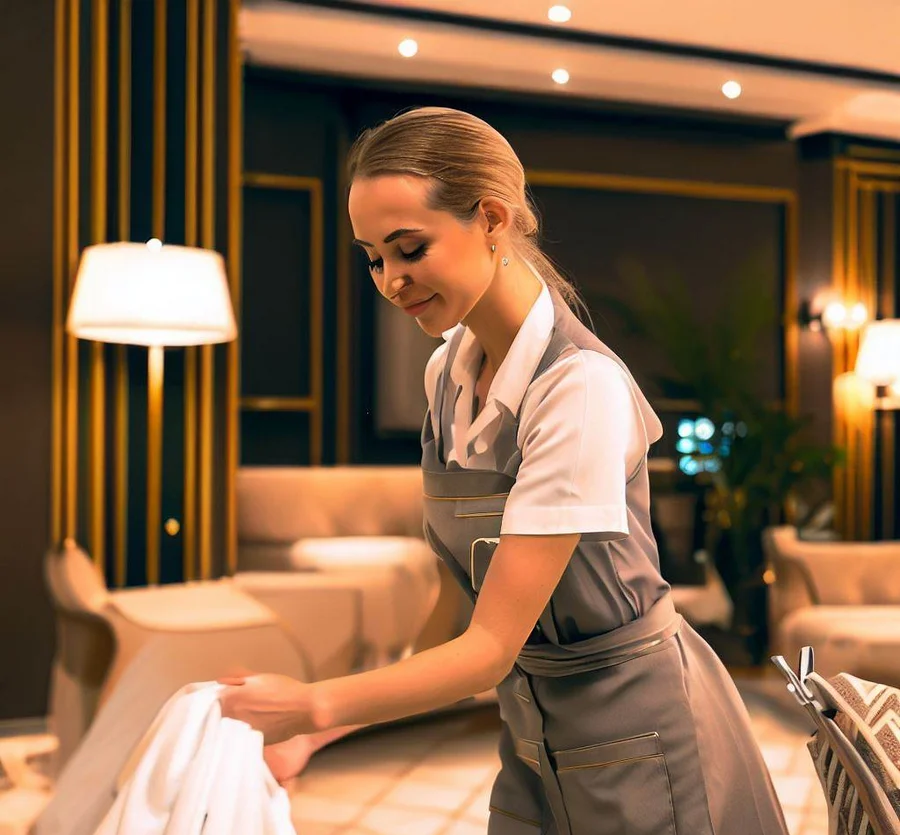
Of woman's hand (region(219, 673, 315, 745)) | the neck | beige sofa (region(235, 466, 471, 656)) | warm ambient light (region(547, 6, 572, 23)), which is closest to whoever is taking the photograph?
woman's hand (region(219, 673, 315, 745))

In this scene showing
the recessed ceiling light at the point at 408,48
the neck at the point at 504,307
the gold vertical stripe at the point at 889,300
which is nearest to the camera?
the neck at the point at 504,307

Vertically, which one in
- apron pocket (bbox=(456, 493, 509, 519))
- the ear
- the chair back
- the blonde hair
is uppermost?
the blonde hair

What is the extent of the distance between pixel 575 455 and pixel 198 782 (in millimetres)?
381

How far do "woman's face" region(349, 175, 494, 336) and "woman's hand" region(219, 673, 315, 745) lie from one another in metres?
0.34

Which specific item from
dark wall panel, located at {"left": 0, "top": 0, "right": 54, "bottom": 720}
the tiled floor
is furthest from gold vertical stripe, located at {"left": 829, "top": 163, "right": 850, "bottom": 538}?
dark wall panel, located at {"left": 0, "top": 0, "right": 54, "bottom": 720}

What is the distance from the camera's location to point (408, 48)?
4965 millimetres

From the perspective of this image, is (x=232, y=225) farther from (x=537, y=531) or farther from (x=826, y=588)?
(x=537, y=531)

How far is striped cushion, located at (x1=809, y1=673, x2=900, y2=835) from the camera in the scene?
98cm

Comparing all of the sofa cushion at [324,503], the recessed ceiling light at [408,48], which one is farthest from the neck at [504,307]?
the recessed ceiling light at [408,48]

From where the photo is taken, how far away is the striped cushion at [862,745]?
984 millimetres

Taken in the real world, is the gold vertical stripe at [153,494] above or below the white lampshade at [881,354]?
below

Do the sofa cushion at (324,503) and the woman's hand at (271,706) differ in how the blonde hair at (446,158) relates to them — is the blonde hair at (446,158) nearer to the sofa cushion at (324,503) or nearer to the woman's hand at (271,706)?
the woman's hand at (271,706)

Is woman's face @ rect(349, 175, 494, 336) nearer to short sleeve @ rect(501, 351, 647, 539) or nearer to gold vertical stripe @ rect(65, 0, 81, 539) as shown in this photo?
short sleeve @ rect(501, 351, 647, 539)

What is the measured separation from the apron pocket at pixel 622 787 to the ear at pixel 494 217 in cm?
48
